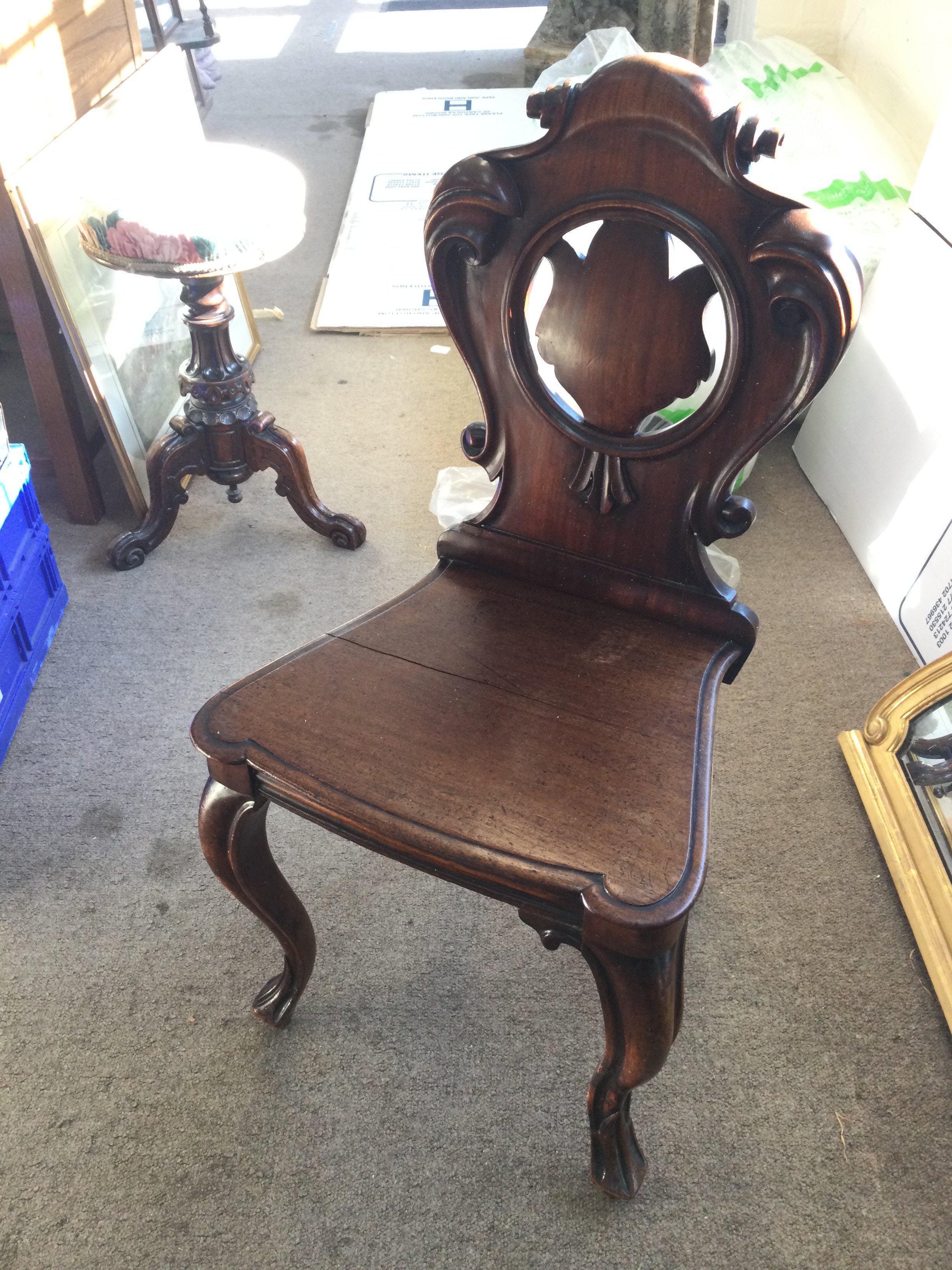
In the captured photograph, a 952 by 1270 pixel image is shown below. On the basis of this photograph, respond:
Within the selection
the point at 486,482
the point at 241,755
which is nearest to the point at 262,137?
the point at 486,482

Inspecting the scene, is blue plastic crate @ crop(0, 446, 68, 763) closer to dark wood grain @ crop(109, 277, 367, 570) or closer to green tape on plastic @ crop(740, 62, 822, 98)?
dark wood grain @ crop(109, 277, 367, 570)

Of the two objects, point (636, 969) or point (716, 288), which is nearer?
point (636, 969)

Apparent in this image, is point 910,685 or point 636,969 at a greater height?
point 636,969

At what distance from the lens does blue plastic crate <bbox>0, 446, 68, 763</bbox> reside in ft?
5.32

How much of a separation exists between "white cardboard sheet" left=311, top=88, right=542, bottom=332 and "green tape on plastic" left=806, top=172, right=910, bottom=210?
79 centimetres

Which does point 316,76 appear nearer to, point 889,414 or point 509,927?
point 889,414

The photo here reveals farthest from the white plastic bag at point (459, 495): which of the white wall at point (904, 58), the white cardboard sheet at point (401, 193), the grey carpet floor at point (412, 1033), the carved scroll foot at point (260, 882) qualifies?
the white wall at point (904, 58)

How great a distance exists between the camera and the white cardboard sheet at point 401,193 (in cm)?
286

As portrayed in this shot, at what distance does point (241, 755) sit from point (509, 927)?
58cm

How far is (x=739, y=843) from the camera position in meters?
1.47

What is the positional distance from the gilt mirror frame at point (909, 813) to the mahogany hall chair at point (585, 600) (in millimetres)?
436

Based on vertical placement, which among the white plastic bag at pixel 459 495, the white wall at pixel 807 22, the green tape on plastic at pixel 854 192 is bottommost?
the white plastic bag at pixel 459 495

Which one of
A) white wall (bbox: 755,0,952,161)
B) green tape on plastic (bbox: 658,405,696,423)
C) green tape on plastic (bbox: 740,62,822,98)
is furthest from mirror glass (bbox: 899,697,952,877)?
green tape on plastic (bbox: 740,62,822,98)

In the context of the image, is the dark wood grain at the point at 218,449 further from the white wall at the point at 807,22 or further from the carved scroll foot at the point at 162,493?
the white wall at the point at 807,22
